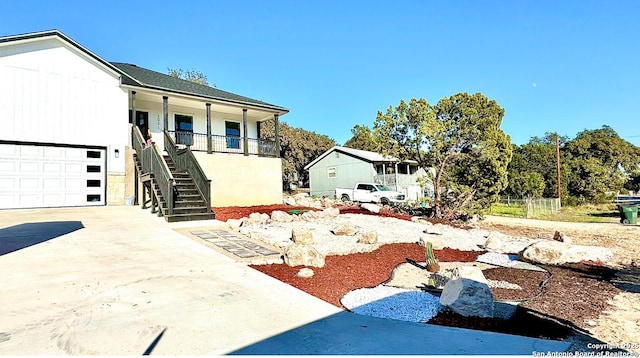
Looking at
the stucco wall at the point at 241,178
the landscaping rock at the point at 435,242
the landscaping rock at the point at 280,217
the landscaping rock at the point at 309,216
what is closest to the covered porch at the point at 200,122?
the stucco wall at the point at 241,178

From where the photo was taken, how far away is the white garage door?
446 inches

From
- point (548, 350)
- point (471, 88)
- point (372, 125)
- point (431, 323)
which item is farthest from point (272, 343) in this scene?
point (471, 88)

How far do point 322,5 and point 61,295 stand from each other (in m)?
13.1

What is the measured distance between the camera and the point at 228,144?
56.4ft

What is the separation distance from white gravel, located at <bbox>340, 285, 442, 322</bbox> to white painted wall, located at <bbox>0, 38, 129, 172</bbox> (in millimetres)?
11945

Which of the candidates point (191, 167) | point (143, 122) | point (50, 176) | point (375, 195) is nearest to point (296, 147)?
point (375, 195)

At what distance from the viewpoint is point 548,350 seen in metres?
2.89

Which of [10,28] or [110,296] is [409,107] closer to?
[110,296]

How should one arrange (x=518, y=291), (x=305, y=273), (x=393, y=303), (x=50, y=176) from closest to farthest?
1. (x=393, y=303)
2. (x=518, y=291)
3. (x=305, y=273)
4. (x=50, y=176)

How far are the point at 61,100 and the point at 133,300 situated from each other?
11728mm

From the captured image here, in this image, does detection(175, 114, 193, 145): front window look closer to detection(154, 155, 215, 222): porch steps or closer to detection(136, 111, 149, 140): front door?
detection(136, 111, 149, 140): front door

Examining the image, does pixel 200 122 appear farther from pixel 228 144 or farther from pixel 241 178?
pixel 241 178

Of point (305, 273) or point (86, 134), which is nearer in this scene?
point (305, 273)

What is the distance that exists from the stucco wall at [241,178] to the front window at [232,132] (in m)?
2.30
